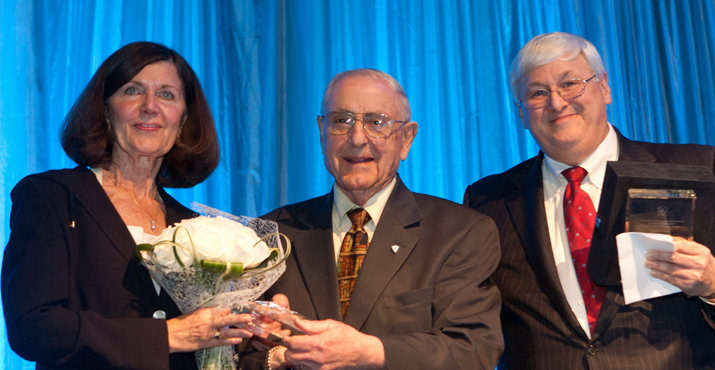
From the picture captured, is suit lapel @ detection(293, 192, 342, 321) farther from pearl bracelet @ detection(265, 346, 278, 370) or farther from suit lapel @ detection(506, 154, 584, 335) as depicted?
suit lapel @ detection(506, 154, 584, 335)

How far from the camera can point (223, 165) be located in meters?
3.84

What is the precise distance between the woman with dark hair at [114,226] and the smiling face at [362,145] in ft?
1.92

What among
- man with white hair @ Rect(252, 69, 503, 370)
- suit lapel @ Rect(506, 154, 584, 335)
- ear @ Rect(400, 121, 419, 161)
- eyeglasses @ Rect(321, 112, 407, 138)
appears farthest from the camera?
ear @ Rect(400, 121, 419, 161)

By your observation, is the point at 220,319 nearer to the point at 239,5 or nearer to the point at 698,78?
the point at 239,5

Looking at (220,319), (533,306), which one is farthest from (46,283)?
(533,306)

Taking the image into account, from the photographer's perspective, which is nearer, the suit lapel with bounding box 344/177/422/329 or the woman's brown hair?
the suit lapel with bounding box 344/177/422/329

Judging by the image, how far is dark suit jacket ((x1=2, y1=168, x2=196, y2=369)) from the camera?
1994 mm

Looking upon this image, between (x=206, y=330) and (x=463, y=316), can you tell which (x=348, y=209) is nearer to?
(x=463, y=316)

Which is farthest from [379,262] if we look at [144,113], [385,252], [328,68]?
[328,68]

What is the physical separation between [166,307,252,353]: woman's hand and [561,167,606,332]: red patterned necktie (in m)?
1.22

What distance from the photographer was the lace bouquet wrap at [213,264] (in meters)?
1.96

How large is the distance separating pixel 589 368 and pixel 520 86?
3.68 ft

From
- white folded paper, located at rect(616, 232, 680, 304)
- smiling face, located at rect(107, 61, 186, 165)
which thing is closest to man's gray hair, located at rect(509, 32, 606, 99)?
white folded paper, located at rect(616, 232, 680, 304)

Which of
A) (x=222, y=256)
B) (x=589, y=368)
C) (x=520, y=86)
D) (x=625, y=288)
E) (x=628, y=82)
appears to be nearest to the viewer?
(x=222, y=256)
